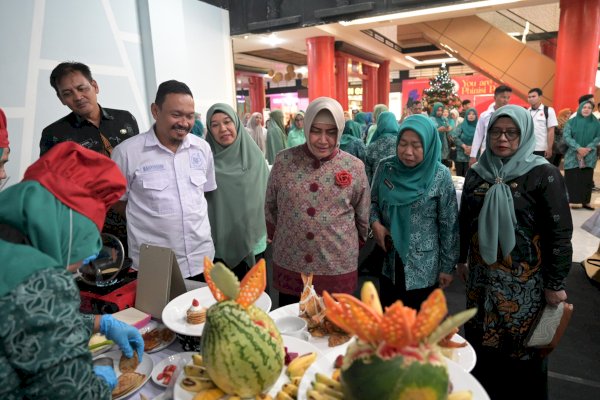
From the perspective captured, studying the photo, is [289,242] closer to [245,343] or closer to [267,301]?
[267,301]

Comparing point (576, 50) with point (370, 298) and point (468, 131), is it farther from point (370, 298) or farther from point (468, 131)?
point (370, 298)

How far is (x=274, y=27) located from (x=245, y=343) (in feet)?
15.9

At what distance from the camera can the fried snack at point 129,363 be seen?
3.75ft

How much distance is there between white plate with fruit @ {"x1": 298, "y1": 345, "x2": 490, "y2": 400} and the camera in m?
0.78

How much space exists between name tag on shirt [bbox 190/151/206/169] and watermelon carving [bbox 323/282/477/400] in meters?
1.54

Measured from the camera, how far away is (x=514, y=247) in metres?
1.67

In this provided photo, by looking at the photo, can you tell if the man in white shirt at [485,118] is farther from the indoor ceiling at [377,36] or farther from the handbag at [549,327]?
the handbag at [549,327]

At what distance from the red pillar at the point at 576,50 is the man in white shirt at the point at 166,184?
743 cm

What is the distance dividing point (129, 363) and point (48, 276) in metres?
0.54

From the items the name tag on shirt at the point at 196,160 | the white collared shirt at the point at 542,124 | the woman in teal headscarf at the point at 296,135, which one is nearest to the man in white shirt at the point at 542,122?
the white collared shirt at the point at 542,124

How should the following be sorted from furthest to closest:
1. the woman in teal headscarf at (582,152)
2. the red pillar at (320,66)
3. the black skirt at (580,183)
Result: the red pillar at (320,66) → the black skirt at (580,183) → the woman in teal headscarf at (582,152)

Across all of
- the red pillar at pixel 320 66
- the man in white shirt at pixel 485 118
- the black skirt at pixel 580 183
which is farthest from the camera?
the red pillar at pixel 320 66

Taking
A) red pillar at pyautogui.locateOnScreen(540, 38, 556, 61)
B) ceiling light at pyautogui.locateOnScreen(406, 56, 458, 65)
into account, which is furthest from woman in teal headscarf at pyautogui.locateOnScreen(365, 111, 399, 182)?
ceiling light at pyautogui.locateOnScreen(406, 56, 458, 65)

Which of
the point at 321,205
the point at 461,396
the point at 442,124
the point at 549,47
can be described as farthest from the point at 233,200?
the point at 549,47
